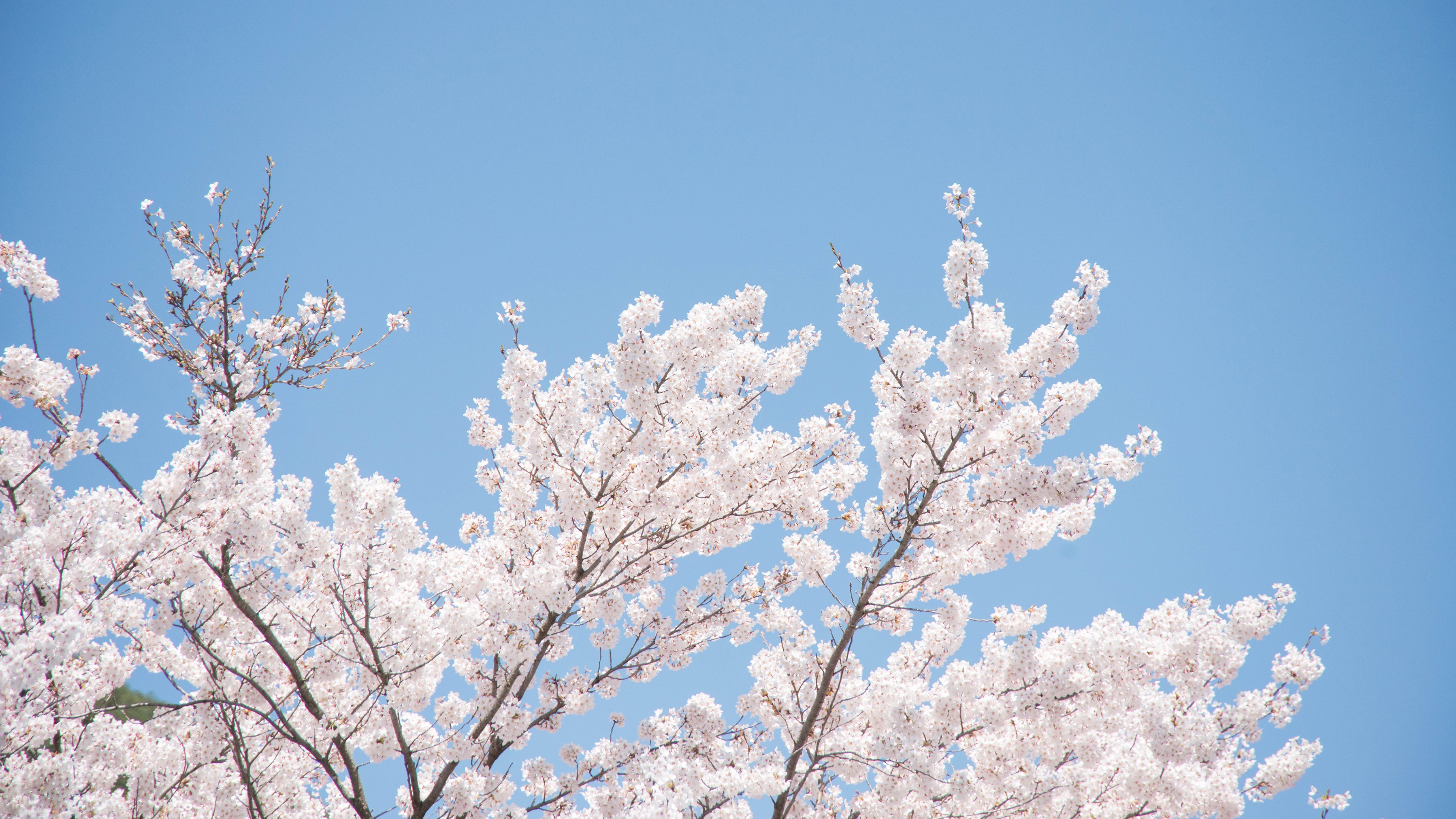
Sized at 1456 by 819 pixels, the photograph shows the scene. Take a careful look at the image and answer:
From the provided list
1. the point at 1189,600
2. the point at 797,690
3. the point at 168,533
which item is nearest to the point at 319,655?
the point at 168,533

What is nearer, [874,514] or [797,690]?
[874,514]

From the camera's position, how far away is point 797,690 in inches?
345

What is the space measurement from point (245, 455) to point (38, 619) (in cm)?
205

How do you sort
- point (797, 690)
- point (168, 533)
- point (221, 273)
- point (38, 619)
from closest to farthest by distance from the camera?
point (38, 619) → point (168, 533) → point (221, 273) → point (797, 690)

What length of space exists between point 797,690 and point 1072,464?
4.08 metres

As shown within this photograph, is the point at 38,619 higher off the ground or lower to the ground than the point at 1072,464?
lower

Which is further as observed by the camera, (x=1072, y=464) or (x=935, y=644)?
(x=935, y=644)

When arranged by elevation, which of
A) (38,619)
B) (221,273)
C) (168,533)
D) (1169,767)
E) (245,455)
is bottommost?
(1169,767)

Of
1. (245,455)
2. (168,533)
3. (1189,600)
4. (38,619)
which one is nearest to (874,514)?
(1189,600)

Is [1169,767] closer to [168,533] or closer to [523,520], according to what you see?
[523,520]

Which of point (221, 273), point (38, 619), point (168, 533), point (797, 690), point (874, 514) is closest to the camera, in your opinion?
point (38, 619)

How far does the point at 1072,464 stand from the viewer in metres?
7.13

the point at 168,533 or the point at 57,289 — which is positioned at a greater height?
the point at 57,289

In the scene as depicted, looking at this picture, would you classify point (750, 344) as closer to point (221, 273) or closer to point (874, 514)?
point (874, 514)
